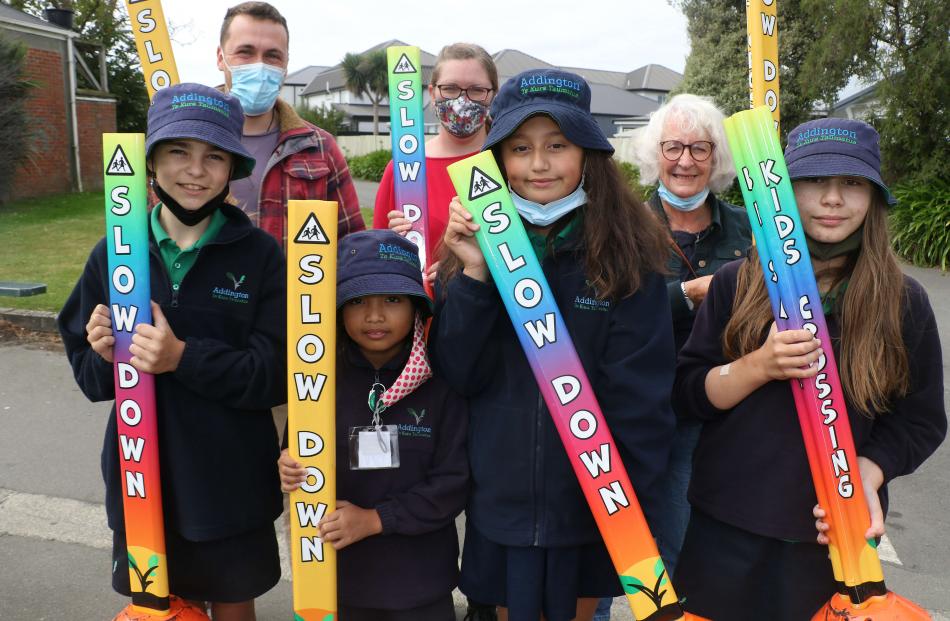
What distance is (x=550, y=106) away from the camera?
2.08 meters

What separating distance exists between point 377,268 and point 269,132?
115 cm

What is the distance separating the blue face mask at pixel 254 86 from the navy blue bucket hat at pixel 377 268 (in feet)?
3.11

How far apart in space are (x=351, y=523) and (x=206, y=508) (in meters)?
0.43

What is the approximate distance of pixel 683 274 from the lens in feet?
9.00

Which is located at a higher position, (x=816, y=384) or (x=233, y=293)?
(x=233, y=293)

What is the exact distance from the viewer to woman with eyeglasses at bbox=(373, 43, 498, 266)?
311cm

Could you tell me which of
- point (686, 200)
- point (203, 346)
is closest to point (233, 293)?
point (203, 346)

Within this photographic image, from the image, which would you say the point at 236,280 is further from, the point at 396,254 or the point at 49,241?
the point at 49,241

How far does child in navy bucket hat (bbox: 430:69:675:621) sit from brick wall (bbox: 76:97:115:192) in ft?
69.0

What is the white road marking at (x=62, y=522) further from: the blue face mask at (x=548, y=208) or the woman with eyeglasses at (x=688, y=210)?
the blue face mask at (x=548, y=208)

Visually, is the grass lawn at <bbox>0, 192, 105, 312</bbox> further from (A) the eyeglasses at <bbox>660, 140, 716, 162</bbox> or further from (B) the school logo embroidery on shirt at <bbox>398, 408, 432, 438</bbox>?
(A) the eyeglasses at <bbox>660, 140, 716, 162</bbox>

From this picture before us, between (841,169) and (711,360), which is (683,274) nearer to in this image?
(711,360)

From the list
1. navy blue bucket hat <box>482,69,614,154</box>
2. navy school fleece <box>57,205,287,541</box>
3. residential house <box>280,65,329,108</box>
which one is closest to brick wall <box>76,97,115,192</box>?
navy school fleece <box>57,205,287,541</box>

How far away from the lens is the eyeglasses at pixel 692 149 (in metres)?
2.79
